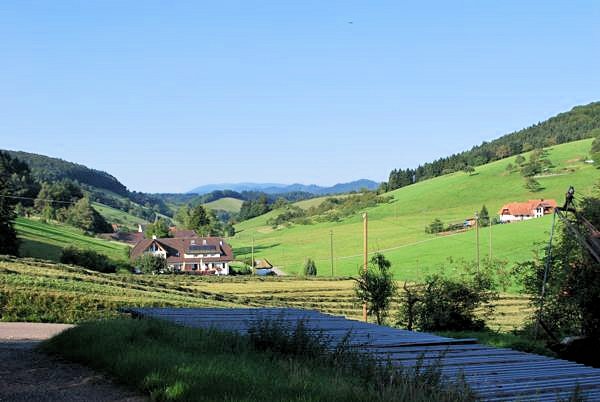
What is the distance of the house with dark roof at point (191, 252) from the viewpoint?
100m

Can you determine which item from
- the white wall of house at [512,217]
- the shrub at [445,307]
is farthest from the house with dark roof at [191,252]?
the shrub at [445,307]

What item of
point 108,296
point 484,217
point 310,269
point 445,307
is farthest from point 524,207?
point 108,296

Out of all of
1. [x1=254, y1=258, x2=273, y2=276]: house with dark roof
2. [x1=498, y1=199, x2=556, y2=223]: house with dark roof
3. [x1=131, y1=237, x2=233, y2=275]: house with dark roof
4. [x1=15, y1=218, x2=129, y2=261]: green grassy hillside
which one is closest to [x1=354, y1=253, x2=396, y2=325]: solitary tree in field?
[x1=15, y1=218, x2=129, y2=261]: green grassy hillside

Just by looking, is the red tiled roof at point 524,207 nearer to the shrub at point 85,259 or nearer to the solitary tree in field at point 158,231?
the solitary tree in field at point 158,231

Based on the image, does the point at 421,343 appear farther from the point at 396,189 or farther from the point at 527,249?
the point at 396,189

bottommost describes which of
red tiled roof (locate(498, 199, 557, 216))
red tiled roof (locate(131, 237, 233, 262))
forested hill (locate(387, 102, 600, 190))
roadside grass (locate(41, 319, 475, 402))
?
red tiled roof (locate(131, 237, 233, 262))

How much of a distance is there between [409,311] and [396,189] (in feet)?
428

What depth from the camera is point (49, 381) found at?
26.4ft

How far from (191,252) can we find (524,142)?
93161 millimetres

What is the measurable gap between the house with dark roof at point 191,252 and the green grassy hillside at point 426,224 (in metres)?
8.63

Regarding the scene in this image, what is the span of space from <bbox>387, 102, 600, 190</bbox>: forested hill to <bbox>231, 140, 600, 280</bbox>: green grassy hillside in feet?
47.9

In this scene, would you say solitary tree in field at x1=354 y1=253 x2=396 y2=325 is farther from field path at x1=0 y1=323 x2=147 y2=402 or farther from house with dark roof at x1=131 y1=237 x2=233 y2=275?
house with dark roof at x1=131 y1=237 x2=233 y2=275

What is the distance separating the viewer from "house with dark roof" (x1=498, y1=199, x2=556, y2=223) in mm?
98750

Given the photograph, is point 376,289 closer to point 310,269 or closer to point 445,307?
point 445,307
